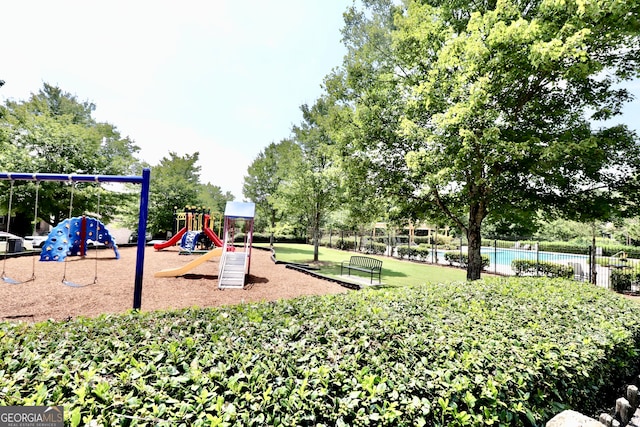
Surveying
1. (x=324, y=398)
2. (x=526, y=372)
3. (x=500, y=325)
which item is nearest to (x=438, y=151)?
(x=500, y=325)

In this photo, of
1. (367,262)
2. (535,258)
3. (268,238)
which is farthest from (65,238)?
(535,258)

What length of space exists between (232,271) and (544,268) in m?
17.0

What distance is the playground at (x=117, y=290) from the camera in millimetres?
7176

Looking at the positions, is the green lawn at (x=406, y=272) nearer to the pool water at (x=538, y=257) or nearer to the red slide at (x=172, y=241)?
the pool water at (x=538, y=257)

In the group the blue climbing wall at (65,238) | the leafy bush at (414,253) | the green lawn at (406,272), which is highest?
the blue climbing wall at (65,238)

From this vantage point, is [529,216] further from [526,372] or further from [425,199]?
[526,372]

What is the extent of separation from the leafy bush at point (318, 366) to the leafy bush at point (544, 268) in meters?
14.0

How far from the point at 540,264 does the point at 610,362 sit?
1575 cm

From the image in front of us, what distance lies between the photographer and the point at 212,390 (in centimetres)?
188

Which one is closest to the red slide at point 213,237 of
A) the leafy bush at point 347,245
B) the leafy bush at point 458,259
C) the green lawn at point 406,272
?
the green lawn at point 406,272

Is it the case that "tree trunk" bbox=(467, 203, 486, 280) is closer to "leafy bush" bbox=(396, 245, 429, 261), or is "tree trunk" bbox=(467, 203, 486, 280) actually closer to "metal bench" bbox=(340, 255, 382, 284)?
"metal bench" bbox=(340, 255, 382, 284)

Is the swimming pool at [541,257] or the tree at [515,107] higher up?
the tree at [515,107]

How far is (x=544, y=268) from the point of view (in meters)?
16.1

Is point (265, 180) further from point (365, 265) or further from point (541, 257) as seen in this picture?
point (541, 257)
